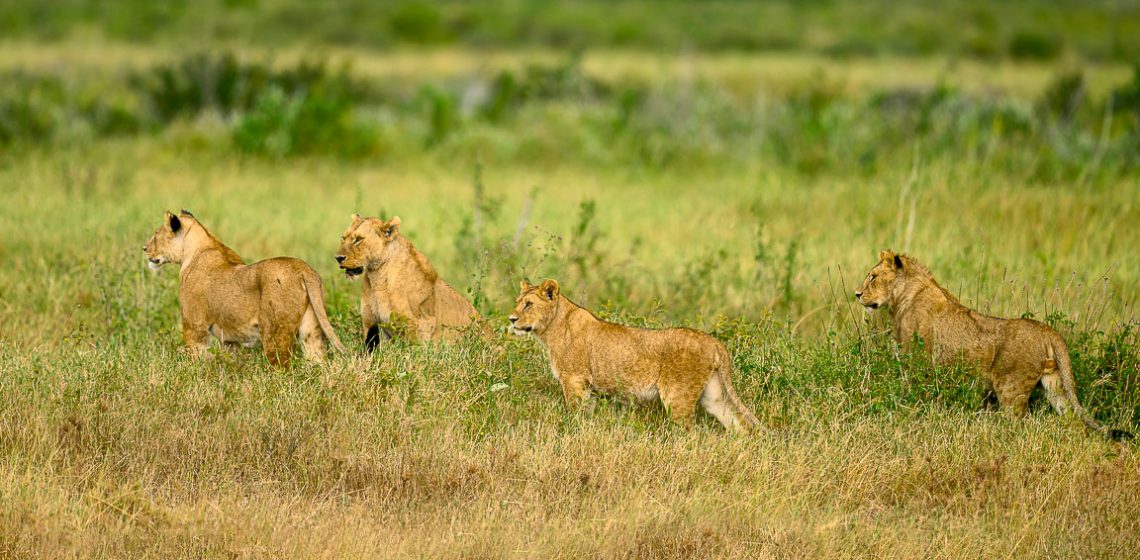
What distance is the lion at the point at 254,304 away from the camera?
767 centimetres

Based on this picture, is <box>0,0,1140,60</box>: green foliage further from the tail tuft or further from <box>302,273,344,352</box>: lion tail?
the tail tuft

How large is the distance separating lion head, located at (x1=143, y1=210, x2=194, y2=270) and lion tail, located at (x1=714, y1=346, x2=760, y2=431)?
347 centimetres

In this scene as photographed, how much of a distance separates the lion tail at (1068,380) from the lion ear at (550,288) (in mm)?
2724

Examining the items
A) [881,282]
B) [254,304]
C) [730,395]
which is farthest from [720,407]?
[254,304]

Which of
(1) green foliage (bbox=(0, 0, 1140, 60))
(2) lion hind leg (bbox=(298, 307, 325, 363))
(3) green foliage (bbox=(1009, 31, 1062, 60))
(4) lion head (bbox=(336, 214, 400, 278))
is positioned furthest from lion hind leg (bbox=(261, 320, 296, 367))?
(3) green foliage (bbox=(1009, 31, 1062, 60))

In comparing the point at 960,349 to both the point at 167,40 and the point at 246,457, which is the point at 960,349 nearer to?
the point at 246,457

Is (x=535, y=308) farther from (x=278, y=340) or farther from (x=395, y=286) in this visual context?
(x=278, y=340)

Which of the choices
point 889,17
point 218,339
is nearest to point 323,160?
point 218,339

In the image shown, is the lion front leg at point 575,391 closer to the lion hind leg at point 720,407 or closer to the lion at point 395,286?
the lion hind leg at point 720,407

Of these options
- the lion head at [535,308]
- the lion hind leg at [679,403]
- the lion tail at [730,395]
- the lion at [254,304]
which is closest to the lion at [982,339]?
the lion tail at [730,395]

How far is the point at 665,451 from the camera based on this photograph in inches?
271

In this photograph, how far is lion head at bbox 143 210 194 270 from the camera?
26.8 ft

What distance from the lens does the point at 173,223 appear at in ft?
26.7

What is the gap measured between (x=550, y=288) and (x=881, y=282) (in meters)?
2.06
